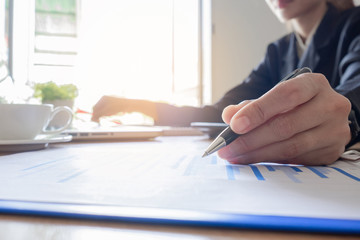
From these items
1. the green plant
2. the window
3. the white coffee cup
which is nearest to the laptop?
the white coffee cup

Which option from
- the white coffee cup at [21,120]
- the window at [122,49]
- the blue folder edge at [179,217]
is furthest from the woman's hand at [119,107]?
the window at [122,49]

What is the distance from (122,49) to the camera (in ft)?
7.48

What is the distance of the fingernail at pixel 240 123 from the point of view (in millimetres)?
269

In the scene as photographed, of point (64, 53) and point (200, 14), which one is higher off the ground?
point (200, 14)

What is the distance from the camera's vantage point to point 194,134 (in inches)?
30.5

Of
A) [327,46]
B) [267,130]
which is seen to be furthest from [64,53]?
[267,130]

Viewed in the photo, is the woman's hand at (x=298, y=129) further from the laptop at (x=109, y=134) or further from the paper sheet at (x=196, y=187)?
the laptop at (x=109, y=134)

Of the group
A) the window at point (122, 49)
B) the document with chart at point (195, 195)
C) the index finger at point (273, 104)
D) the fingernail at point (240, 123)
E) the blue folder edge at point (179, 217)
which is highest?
the window at point (122, 49)

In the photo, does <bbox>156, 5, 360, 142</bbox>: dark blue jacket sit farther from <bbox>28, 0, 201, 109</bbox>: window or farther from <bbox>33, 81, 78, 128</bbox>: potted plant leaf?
<bbox>28, 0, 201, 109</bbox>: window

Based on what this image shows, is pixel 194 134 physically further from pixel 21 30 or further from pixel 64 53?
pixel 64 53

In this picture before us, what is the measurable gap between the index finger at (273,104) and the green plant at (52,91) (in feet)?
2.35

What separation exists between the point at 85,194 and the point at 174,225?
0.23 feet

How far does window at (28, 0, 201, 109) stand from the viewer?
222cm

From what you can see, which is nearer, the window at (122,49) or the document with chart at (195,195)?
the document with chart at (195,195)
